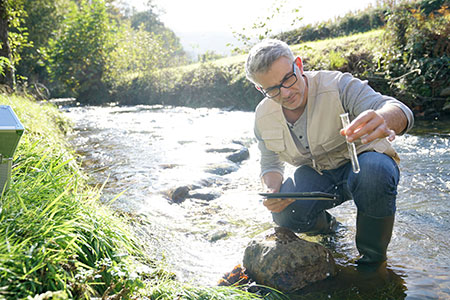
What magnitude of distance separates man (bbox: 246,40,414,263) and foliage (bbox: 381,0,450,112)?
6232mm

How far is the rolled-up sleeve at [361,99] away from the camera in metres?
2.46

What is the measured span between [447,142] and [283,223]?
4.42m

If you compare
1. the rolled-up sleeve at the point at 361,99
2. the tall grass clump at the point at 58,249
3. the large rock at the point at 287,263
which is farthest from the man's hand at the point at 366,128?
the tall grass clump at the point at 58,249

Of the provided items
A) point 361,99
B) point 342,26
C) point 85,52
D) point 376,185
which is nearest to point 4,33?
point 361,99

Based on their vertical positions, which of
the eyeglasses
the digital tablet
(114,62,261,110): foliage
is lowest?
(114,62,261,110): foliage

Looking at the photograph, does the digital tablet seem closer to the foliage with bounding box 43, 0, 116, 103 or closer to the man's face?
the man's face

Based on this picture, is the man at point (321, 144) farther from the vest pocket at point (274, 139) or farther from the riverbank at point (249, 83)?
the riverbank at point (249, 83)

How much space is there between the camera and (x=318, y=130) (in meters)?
2.86

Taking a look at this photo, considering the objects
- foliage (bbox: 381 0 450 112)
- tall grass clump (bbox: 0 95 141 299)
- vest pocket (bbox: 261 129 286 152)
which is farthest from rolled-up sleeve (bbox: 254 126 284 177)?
foliage (bbox: 381 0 450 112)

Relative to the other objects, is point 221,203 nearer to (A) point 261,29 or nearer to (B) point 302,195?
(B) point 302,195

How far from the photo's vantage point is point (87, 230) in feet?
7.06

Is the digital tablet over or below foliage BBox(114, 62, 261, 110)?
over

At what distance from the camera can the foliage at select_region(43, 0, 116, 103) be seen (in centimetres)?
1716

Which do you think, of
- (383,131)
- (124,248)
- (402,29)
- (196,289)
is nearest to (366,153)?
(383,131)
